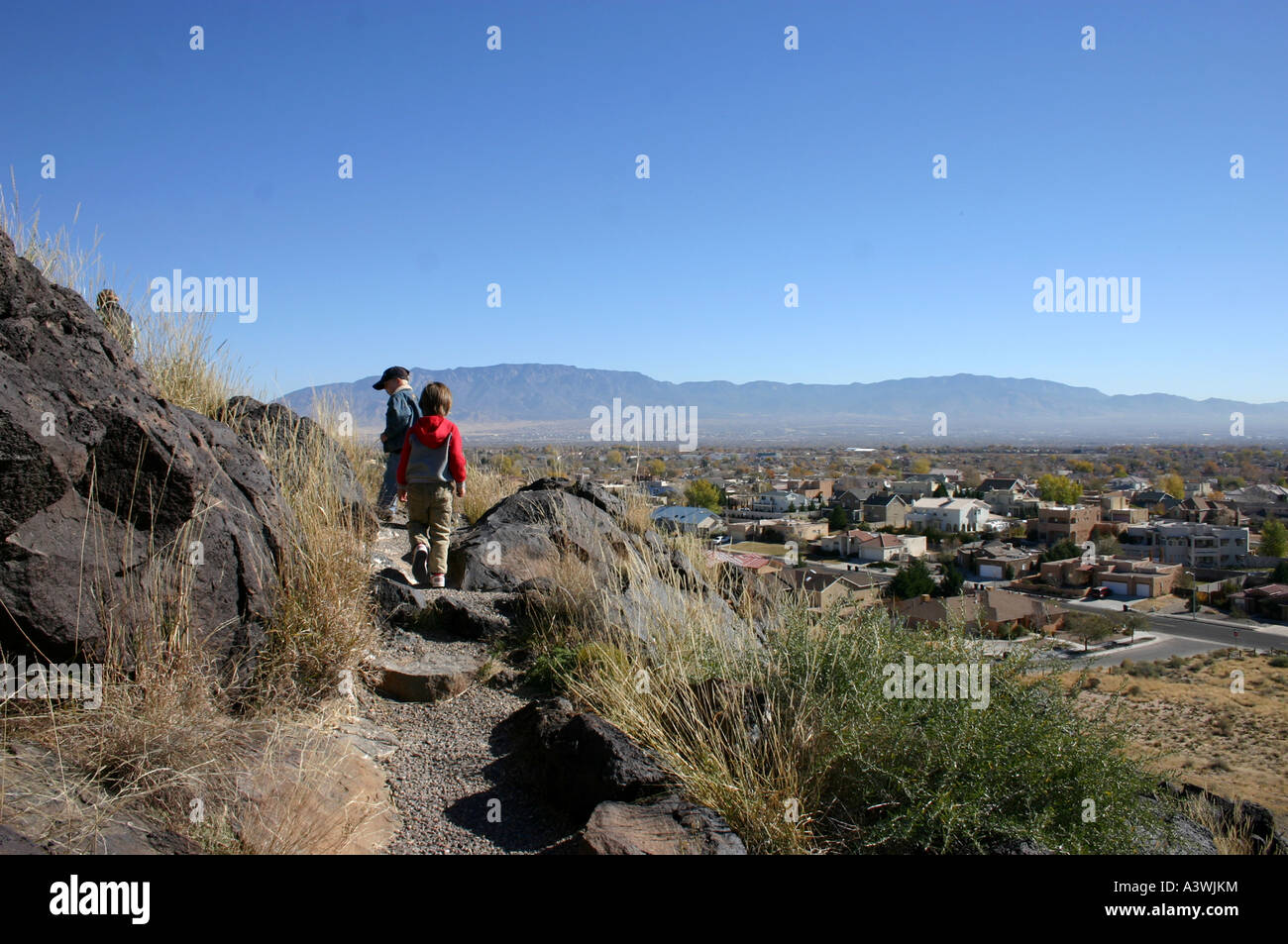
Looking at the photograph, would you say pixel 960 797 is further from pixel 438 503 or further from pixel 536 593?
pixel 438 503

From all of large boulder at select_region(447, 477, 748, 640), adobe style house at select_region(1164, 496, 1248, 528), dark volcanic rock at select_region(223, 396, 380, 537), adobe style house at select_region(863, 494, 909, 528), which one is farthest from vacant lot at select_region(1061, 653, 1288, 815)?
adobe style house at select_region(1164, 496, 1248, 528)

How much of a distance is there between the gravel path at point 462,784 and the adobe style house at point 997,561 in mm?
19384

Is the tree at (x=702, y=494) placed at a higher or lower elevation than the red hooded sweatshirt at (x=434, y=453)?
lower

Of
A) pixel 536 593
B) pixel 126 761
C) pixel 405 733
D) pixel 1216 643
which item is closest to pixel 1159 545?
pixel 1216 643

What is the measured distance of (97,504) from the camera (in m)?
3.39

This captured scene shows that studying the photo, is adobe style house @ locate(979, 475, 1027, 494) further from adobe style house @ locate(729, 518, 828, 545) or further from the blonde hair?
the blonde hair

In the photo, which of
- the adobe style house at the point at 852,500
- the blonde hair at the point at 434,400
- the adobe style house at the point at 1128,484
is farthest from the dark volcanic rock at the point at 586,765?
the adobe style house at the point at 1128,484

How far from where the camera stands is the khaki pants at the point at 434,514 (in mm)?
6758

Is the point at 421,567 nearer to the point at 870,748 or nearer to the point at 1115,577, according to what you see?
the point at 870,748

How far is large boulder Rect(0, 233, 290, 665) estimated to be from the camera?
3014 mm

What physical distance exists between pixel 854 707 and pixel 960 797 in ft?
2.11

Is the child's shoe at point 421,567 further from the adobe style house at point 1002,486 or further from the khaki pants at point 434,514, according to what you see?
the adobe style house at point 1002,486

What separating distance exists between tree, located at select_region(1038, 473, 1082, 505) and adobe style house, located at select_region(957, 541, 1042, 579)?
42.1 ft

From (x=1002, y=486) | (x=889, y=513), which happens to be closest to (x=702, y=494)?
(x=889, y=513)
